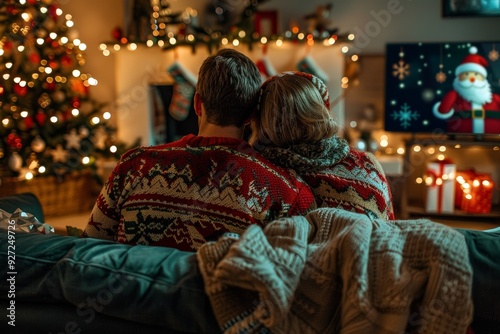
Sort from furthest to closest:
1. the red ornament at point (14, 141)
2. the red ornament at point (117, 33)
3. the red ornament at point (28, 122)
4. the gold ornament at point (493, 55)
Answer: the red ornament at point (117, 33) → the red ornament at point (28, 122) → the red ornament at point (14, 141) → the gold ornament at point (493, 55)

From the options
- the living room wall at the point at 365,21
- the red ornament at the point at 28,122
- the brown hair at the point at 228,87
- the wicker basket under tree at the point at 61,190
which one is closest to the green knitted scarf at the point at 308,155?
the brown hair at the point at 228,87

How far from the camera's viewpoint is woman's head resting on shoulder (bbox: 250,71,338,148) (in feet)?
4.69

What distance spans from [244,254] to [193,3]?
A: 3.79 m

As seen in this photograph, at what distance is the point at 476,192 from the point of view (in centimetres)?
361

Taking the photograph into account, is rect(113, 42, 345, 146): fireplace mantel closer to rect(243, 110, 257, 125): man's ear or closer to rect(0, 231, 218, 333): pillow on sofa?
rect(243, 110, 257, 125): man's ear

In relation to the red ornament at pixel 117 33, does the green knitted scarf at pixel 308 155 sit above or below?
below

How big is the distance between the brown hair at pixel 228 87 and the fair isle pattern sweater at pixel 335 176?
134 millimetres

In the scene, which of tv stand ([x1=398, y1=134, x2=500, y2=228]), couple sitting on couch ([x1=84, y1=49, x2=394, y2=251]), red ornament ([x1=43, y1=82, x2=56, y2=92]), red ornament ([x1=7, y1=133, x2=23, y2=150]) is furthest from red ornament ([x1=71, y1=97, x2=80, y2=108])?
couple sitting on couch ([x1=84, y1=49, x2=394, y2=251])

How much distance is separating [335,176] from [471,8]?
312 cm

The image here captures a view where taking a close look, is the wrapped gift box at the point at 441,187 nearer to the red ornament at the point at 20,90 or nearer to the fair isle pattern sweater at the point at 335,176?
the fair isle pattern sweater at the point at 335,176

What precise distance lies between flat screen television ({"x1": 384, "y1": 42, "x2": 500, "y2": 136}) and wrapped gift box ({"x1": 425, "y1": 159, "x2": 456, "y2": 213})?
0.24 metres

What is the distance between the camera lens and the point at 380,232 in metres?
0.97

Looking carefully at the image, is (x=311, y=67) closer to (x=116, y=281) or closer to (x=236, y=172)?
(x=236, y=172)

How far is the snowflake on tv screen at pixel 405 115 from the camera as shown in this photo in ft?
12.0
